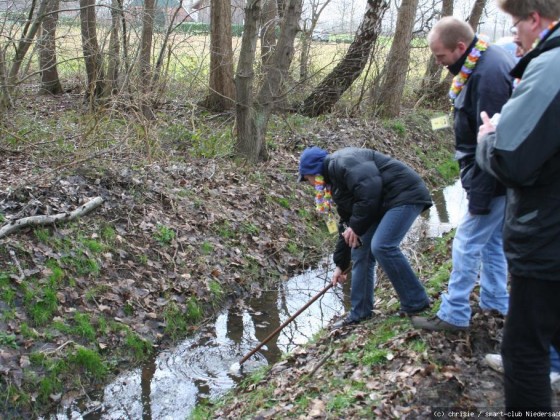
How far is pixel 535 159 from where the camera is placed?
2744 mm

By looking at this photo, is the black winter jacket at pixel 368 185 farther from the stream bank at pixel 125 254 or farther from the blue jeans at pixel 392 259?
the stream bank at pixel 125 254

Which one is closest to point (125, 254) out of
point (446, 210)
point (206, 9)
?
point (446, 210)

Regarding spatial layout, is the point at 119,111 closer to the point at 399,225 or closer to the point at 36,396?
the point at 36,396

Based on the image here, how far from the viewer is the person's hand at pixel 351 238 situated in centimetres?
512

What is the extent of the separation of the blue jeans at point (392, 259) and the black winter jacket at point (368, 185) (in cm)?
9

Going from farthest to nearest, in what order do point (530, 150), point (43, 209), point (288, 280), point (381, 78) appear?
point (381, 78), point (288, 280), point (43, 209), point (530, 150)

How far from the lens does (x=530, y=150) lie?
9.01 ft

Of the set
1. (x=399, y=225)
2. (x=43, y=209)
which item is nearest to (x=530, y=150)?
(x=399, y=225)

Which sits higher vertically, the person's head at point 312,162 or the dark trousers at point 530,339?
the person's head at point 312,162

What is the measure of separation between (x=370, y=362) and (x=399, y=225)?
114 cm

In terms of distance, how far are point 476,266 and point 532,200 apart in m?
1.61

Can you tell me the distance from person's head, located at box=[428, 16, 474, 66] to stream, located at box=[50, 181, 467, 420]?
12.1 feet

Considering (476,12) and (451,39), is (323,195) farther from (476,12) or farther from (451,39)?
(476,12)

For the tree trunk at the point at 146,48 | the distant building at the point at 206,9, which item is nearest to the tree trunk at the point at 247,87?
the distant building at the point at 206,9
